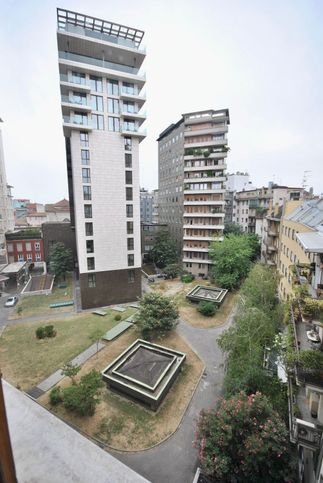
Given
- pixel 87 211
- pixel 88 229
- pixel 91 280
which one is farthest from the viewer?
pixel 91 280

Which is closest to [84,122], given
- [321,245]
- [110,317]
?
[110,317]

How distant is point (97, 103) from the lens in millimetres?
25453

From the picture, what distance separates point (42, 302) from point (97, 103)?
25710 mm

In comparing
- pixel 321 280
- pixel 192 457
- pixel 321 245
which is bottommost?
pixel 192 457

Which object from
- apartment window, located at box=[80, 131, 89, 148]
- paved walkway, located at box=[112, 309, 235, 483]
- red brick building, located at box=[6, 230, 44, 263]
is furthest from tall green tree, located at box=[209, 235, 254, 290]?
red brick building, located at box=[6, 230, 44, 263]

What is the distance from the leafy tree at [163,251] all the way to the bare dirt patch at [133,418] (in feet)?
87.8

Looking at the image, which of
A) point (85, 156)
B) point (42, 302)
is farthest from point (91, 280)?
point (85, 156)

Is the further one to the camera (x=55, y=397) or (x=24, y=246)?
(x=24, y=246)

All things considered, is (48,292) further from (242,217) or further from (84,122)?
(242,217)

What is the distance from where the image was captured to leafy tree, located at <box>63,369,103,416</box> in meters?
12.6

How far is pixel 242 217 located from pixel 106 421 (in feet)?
172

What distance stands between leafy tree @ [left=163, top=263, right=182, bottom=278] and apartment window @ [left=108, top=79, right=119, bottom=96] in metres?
26.4

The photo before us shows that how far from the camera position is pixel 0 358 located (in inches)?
713

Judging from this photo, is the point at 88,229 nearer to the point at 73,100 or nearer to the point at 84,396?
the point at 73,100
